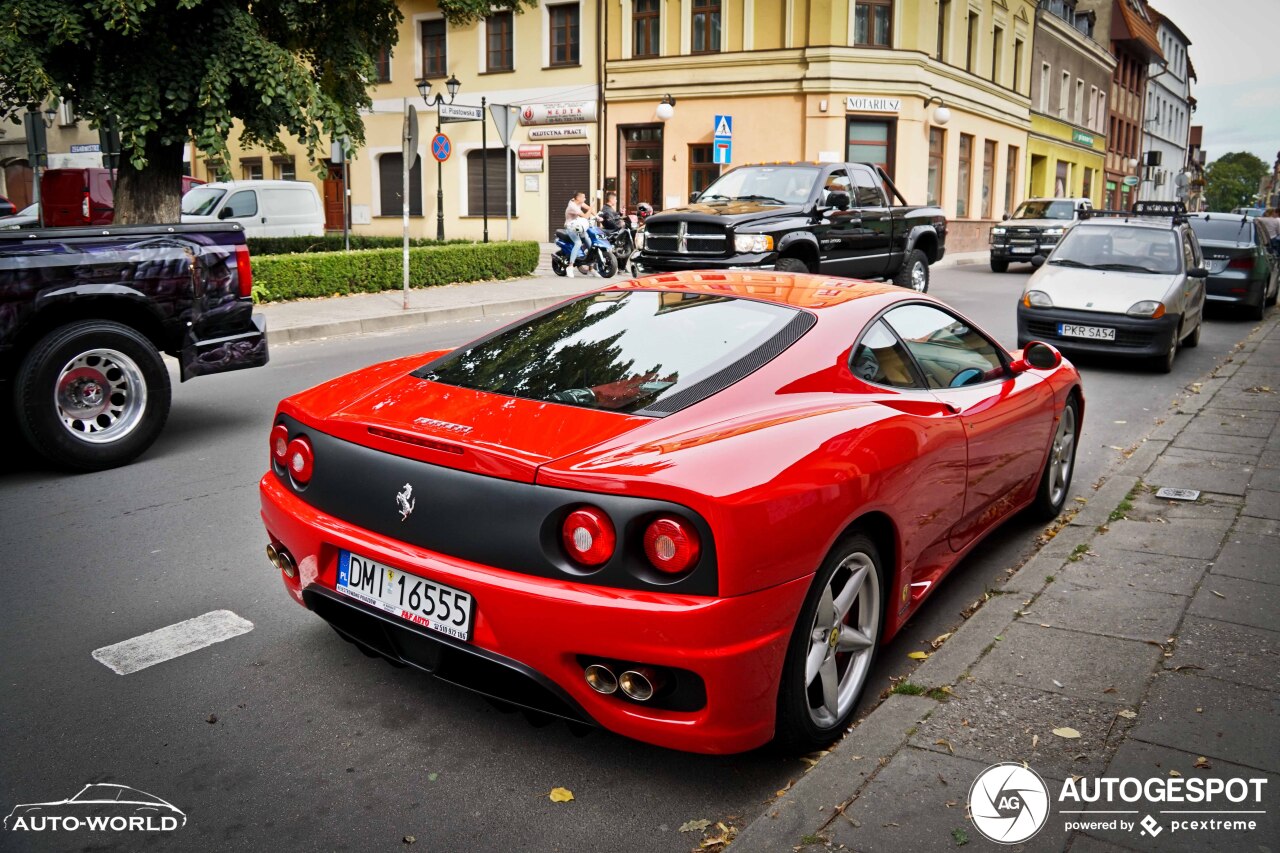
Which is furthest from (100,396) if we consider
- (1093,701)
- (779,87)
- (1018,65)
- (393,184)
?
(1018,65)

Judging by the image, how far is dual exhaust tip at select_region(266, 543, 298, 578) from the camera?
3598 mm

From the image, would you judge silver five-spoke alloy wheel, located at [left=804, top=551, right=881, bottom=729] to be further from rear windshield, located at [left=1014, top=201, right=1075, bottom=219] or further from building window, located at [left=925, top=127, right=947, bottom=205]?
building window, located at [left=925, top=127, right=947, bottom=205]

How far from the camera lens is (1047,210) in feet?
87.8

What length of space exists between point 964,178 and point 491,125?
1566 centimetres

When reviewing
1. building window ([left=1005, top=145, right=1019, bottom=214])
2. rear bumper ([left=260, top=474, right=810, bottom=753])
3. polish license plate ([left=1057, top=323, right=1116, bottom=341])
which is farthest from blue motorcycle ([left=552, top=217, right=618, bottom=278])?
building window ([left=1005, top=145, right=1019, bottom=214])

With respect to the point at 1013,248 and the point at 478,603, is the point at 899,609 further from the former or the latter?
the point at 1013,248

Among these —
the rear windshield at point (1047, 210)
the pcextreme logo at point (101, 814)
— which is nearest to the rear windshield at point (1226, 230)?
the rear windshield at point (1047, 210)

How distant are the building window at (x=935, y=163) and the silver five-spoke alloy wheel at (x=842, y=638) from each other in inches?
1247

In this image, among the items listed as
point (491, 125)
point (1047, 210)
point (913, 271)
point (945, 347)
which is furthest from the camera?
point (491, 125)

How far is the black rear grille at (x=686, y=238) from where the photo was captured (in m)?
13.9

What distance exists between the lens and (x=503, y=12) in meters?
32.9

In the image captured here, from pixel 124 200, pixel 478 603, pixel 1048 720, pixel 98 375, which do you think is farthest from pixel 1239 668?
pixel 124 200

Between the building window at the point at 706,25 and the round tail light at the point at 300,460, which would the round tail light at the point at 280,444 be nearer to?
the round tail light at the point at 300,460

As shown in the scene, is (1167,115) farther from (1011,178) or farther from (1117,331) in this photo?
(1117,331)
